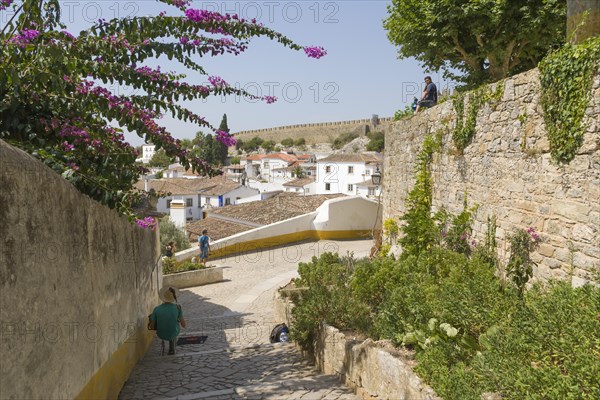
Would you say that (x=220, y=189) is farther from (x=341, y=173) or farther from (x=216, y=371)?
A: (x=216, y=371)

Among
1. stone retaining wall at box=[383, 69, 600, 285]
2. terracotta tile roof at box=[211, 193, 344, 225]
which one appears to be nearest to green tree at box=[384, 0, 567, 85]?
stone retaining wall at box=[383, 69, 600, 285]

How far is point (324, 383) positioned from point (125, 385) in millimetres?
2567

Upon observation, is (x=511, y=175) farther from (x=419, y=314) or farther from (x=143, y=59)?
(x=143, y=59)

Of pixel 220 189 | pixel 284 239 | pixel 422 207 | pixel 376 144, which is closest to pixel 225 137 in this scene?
pixel 422 207

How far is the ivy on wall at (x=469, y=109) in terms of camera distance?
23.8 feet

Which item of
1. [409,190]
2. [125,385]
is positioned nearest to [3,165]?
[125,385]

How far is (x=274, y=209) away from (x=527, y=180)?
18.3 metres

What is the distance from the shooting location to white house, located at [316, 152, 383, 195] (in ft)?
175

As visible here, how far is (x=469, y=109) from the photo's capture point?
7992mm

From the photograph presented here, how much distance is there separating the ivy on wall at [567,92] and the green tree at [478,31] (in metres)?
6.97

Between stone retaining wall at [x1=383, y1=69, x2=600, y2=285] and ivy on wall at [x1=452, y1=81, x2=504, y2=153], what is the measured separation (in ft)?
0.38

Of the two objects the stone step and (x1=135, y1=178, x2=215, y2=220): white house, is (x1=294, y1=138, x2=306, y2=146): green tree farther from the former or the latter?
the stone step

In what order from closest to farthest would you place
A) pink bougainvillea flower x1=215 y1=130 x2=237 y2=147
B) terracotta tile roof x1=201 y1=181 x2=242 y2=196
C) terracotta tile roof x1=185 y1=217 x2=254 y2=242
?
pink bougainvillea flower x1=215 y1=130 x2=237 y2=147 → terracotta tile roof x1=185 y1=217 x2=254 y2=242 → terracotta tile roof x1=201 y1=181 x2=242 y2=196

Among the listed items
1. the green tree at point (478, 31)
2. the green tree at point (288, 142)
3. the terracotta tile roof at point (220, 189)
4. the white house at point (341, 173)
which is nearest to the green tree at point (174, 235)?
the green tree at point (478, 31)
